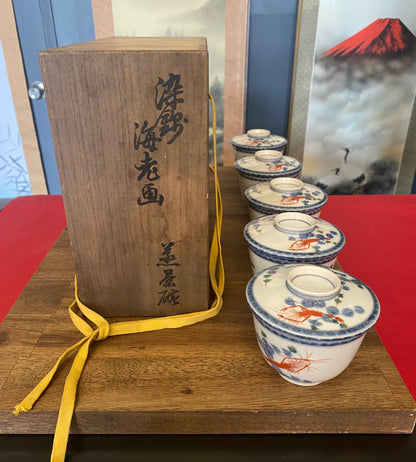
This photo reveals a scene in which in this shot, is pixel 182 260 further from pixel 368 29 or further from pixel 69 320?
pixel 368 29

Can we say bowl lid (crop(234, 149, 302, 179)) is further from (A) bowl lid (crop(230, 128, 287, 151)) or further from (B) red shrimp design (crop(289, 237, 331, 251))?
(B) red shrimp design (crop(289, 237, 331, 251))

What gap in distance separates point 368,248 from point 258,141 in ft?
1.82

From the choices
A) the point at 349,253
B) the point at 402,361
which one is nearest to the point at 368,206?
the point at 349,253

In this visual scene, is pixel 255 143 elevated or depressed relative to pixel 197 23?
depressed

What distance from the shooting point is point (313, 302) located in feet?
2.05

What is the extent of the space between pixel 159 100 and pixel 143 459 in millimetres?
546

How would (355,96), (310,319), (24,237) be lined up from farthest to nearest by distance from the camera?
(355,96)
(24,237)
(310,319)

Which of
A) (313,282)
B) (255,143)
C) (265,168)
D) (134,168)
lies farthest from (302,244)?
(255,143)

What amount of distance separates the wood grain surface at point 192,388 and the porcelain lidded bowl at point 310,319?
0.04 m

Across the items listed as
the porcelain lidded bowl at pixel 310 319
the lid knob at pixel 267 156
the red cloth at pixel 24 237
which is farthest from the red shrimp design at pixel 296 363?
the lid knob at pixel 267 156

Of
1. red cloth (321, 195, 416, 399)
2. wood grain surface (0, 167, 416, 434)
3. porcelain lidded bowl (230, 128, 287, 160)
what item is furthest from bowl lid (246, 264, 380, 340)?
porcelain lidded bowl (230, 128, 287, 160)

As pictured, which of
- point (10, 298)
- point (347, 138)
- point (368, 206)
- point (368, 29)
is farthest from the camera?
point (347, 138)

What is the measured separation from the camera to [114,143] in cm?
68

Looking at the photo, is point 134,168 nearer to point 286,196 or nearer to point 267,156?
point 286,196
